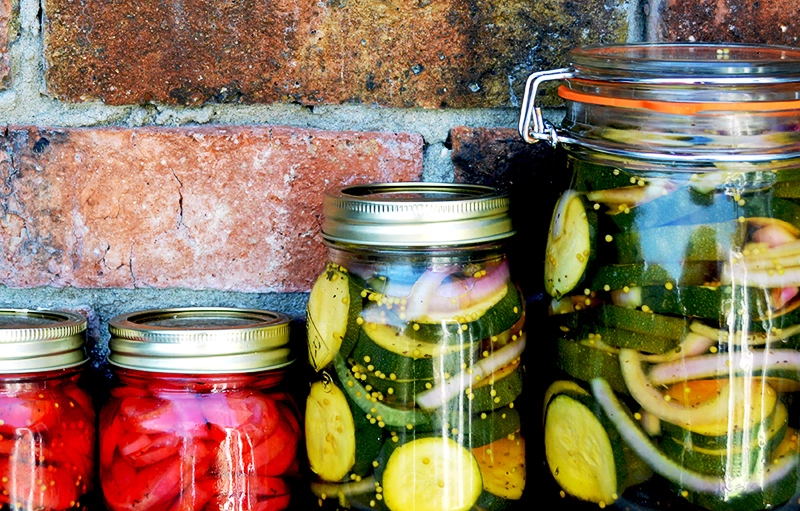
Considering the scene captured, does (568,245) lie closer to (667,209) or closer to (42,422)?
(667,209)

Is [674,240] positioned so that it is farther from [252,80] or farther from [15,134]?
[15,134]

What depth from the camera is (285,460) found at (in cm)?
80

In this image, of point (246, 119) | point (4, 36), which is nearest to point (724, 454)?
point (246, 119)

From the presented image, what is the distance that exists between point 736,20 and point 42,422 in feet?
2.11

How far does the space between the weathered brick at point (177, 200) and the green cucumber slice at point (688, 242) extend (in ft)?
0.83

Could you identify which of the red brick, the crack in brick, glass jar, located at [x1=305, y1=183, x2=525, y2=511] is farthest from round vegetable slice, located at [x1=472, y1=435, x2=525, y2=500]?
the red brick

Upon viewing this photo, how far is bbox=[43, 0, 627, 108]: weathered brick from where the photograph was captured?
864 mm

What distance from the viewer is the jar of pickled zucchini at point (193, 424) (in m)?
0.76

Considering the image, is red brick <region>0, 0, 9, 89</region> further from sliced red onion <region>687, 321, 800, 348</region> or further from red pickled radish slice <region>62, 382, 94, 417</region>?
sliced red onion <region>687, 321, 800, 348</region>

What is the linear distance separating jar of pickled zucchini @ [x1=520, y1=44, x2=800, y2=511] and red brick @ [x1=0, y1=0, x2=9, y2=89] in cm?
46

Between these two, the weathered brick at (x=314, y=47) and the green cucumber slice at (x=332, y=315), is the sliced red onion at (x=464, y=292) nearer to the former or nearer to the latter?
the green cucumber slice at (x=332, y=315)

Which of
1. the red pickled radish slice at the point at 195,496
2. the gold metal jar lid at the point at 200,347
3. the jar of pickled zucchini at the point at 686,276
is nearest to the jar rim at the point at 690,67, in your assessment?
the jar of pickled zucchini at the point at 686,276

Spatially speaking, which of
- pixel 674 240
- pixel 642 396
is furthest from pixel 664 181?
pixel 642 396

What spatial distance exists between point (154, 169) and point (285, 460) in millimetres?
280
